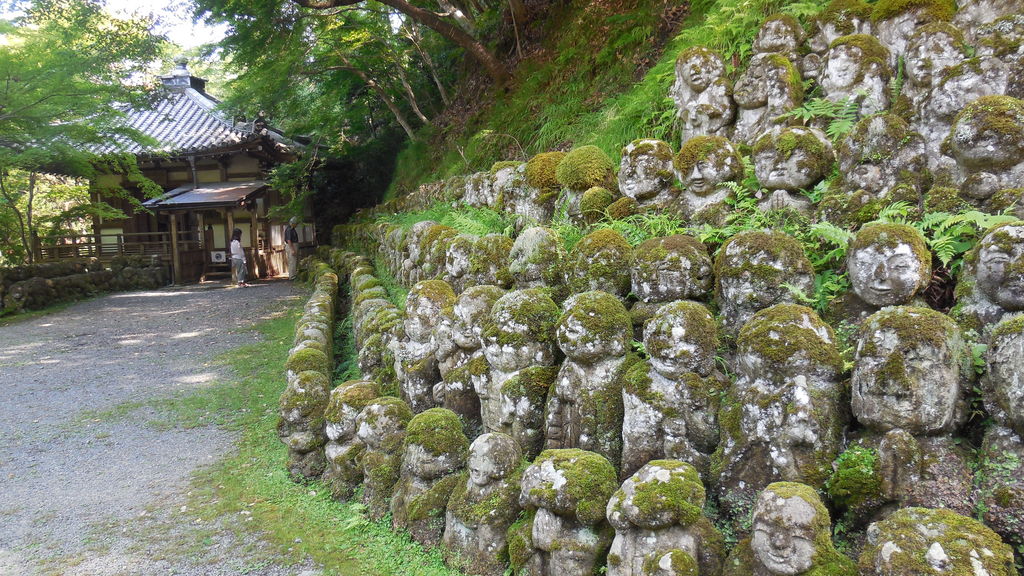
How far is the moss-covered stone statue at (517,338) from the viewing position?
4.25m

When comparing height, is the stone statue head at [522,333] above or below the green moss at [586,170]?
A: below

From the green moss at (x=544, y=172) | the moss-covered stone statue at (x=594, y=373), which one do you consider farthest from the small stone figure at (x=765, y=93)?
the moss-covered stone statue at (x=594, y=373)

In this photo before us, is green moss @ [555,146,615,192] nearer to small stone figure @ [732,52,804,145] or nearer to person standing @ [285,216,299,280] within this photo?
small stone figure @ [732,52,804,145]

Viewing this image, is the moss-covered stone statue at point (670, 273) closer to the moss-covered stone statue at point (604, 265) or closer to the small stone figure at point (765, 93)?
the moss-covered stone statue at point (604, 265)

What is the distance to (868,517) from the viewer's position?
2.83m

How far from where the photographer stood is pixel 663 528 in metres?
2.97

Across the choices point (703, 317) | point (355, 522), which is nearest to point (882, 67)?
point (703, 317)

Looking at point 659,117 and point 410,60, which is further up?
point 410,60

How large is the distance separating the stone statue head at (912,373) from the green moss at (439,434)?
264cm

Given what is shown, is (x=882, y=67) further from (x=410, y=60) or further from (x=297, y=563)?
(x=410, y=60)

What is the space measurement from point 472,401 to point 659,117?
4052 mm

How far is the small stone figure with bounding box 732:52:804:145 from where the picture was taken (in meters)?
5.32

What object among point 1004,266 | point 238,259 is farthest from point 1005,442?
point 238,259

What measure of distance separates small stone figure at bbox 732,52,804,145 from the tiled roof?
17897 mm
